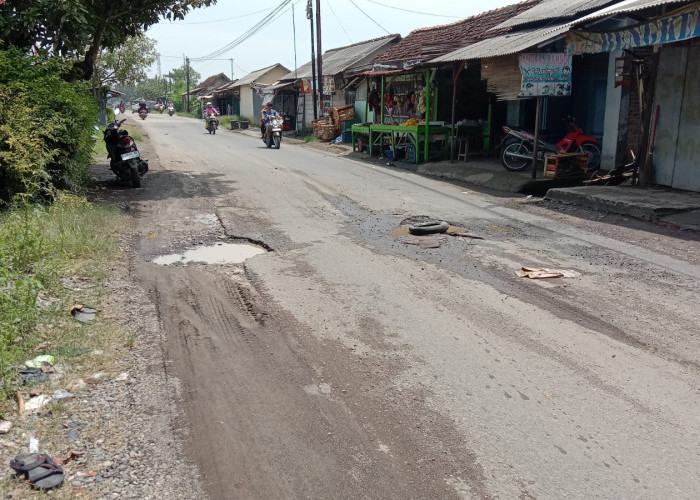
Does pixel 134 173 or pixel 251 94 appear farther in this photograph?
pixel 251 94

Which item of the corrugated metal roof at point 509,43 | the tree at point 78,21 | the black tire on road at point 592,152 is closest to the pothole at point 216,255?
the tree at point 78,21

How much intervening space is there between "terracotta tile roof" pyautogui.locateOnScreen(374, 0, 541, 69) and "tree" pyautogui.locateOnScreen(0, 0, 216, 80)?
8.73m

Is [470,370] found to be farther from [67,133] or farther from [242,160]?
[242,160]

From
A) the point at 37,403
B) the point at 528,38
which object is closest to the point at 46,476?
the point at 37,403

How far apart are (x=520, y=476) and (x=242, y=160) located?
15.4m

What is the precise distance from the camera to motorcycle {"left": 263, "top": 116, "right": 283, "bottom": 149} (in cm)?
2253

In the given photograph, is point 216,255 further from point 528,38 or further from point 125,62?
point 125,62

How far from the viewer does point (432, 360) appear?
4.18 metres

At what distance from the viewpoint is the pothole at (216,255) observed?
6734 millimetres

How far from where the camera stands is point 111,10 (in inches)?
447

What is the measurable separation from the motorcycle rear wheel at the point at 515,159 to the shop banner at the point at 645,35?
2.96m

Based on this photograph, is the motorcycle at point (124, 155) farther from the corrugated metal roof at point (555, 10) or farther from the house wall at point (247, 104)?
the house wall at point (247, 104)

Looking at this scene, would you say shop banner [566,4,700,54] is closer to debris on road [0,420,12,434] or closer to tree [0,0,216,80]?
tree [0,0,216,80]

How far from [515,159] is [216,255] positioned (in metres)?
9.34
